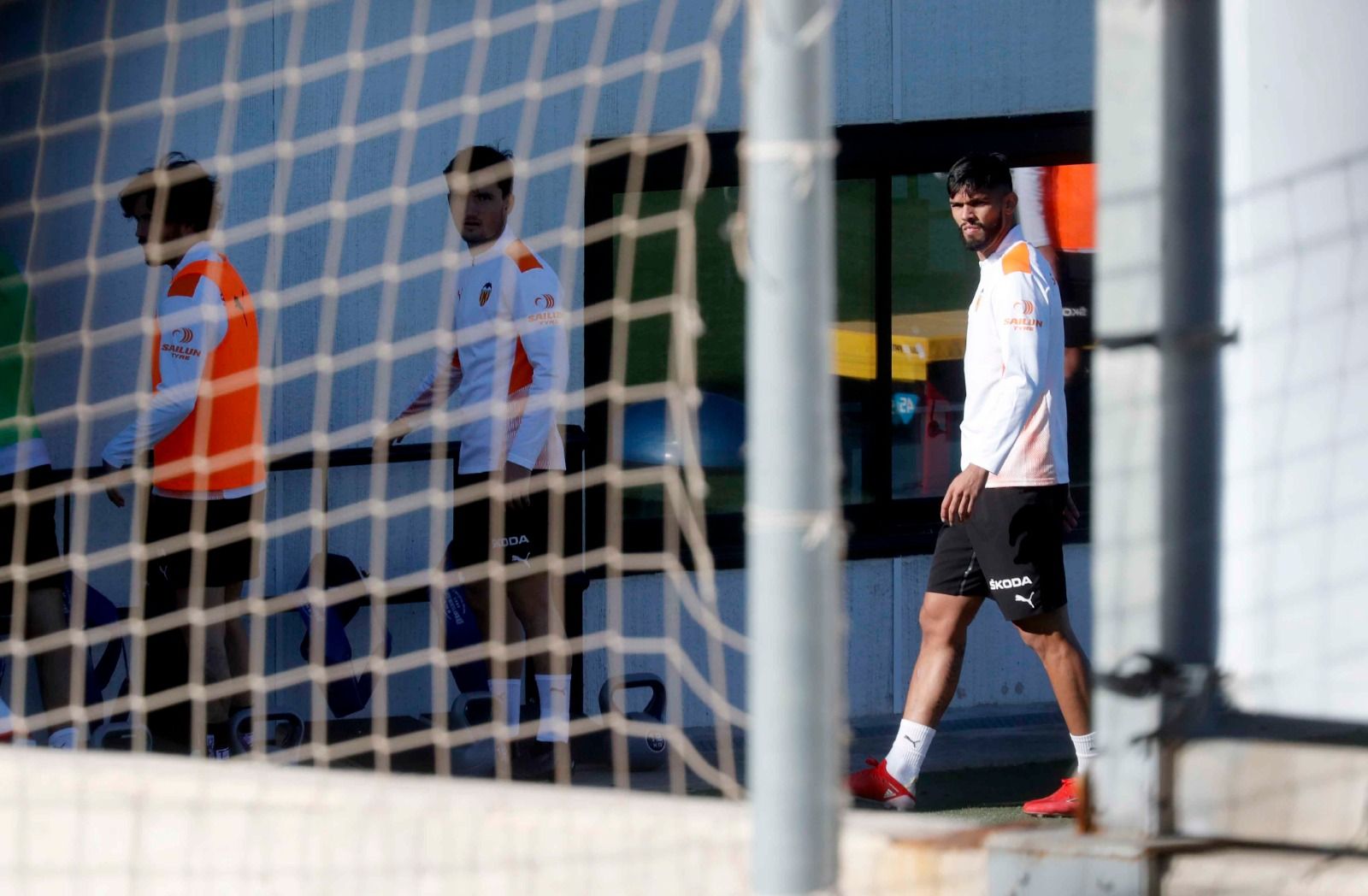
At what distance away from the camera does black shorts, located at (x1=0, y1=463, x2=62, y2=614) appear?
4.77 metres

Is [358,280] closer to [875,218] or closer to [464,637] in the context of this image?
[464,637]

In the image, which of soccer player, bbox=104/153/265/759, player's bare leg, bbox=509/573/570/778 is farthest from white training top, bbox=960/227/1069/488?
soccer player, bbox=104/153/265/759

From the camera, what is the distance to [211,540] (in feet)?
15.7

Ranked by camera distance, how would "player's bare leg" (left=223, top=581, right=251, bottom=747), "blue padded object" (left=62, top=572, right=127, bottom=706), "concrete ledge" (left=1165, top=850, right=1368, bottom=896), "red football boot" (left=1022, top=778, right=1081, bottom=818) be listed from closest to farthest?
"concrete ledge" (left=1165, top=850, right=1368, bottom=896)
"red football boot" (left=1022, top=778, right=1081, bottom=818)
"player's bare leg" (left=223, top=581, right=251, bottom=747)
"blue padded object" (left=62, top=572, right=127, bottom=706)

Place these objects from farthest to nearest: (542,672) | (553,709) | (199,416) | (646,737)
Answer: (646,737), (542,672), (553,709), (199,416)

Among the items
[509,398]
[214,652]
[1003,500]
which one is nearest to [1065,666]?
[1003,500]

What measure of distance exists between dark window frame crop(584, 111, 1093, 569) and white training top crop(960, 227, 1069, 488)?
1.57 meters

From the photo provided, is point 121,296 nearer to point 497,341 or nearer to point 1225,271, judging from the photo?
point 497,341

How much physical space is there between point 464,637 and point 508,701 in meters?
0.59

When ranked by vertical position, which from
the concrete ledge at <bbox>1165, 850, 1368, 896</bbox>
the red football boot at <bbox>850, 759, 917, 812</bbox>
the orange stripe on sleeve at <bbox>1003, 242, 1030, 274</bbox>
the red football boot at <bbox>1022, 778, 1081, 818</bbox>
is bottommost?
the red football boot at <bbox>1022, 778, 1081, 818</bbox>

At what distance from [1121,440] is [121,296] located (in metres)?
4.72

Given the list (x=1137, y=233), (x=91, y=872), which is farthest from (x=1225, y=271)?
(x=91, y=872)

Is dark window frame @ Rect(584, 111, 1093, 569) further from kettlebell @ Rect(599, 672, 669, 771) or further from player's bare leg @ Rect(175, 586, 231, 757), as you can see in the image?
player's bare leg @ Rect(175, 586, 231, 757)

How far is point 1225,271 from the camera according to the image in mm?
2004
